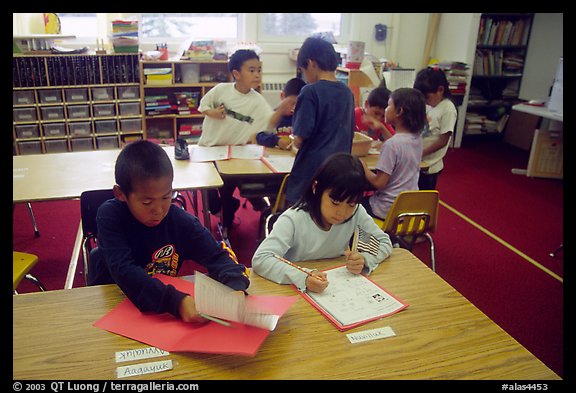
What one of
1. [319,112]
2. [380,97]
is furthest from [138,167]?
[380,97]

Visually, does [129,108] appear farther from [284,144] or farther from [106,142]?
[284,144]

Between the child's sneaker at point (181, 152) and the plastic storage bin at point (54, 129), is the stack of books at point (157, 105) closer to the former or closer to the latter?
the plastic storage bin at point (54, 129)

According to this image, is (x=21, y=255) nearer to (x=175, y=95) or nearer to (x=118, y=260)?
(x=118, y=260)

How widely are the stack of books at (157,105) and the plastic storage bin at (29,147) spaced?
110 centimetres

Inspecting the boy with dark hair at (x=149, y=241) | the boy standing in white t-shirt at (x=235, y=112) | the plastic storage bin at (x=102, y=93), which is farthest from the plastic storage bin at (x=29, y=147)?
the boy with dark hair at (x=149, y=241)

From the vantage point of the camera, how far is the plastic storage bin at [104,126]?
4.57 m

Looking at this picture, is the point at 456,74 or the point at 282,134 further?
the point at 456,74

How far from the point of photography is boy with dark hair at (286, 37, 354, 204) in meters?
2.16

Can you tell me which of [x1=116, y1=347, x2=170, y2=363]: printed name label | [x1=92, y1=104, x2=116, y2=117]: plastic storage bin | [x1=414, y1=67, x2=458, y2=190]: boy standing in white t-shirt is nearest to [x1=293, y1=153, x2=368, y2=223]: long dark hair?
[x1=116, y1=347, x2=170, y2=363]: printed name label

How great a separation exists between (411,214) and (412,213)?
0.01 metres

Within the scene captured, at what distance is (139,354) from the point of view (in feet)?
3.22

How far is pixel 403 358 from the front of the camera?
3.31ft

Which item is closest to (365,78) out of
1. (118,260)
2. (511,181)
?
(511,181)

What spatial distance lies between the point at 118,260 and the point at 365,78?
4.28 meters
